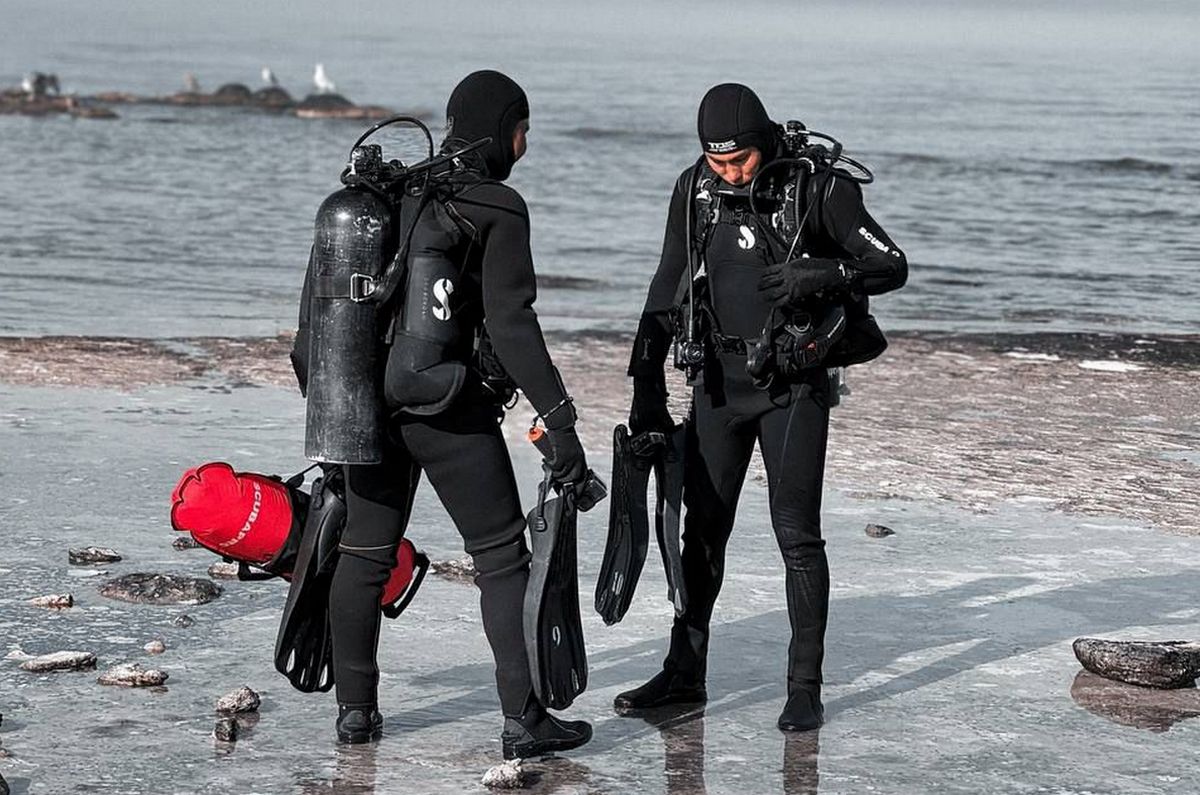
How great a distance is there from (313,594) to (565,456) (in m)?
0.87

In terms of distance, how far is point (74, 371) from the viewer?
10.9 meters

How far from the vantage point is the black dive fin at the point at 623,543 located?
5883 mm

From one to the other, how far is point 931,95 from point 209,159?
68.2 feet

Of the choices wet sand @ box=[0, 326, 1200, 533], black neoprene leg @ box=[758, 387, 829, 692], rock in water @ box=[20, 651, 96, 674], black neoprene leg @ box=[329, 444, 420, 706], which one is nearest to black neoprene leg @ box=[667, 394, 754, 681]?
black neoprene leg @ box=[758, 387, 829, 692]

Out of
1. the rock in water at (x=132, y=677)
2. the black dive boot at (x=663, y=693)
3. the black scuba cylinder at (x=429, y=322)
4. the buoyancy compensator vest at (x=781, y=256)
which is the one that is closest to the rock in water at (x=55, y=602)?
the rock in water at (x=132, y=677)

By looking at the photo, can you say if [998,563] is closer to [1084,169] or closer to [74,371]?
[74,371]

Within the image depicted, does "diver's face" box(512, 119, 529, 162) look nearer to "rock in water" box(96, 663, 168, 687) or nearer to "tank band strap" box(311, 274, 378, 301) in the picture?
"tank band strap" box(311, 274, 378, 301)

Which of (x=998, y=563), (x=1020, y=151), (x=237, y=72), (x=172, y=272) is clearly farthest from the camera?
(x=237, y=72)

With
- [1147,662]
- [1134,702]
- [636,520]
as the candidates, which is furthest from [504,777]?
[1147,662]

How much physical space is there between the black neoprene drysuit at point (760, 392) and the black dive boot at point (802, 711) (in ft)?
0.10

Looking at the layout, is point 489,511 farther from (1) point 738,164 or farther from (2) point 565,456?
(1) point 738,164

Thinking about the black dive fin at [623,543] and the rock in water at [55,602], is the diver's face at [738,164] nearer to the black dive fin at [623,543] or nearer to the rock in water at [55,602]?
the black dive fin at [623,543]

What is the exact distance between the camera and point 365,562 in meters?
5.40

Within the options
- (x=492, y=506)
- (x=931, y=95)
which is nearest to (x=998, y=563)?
(x=492, y=506)
